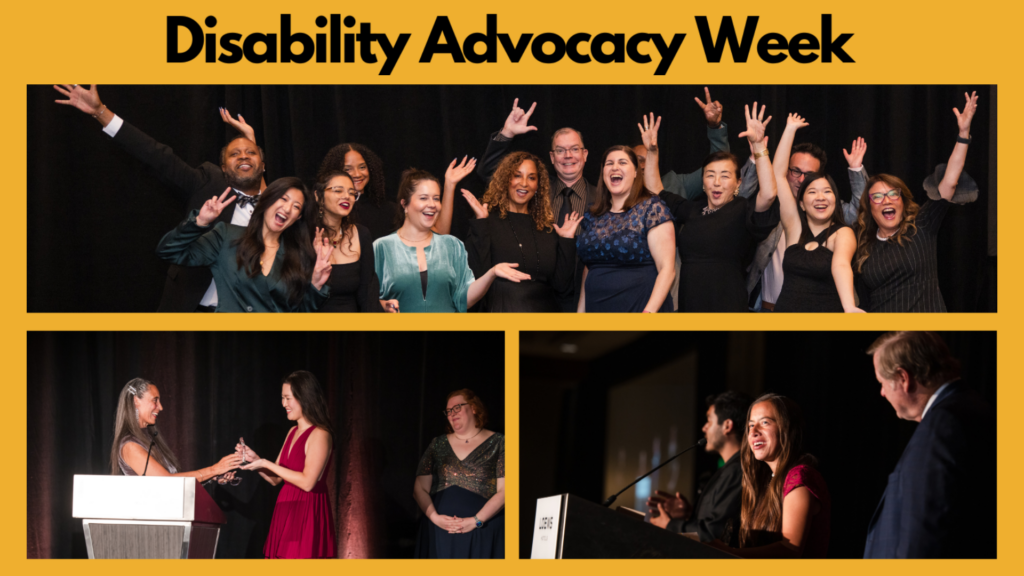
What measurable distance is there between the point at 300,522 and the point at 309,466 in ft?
0.77

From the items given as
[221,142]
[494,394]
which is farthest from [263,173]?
[494,394]

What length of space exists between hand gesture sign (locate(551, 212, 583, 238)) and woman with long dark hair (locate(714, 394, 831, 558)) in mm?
1082

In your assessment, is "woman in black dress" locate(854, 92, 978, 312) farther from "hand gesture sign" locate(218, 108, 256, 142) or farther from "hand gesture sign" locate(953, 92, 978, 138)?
"hand gesture sign" locate(218, 108, 256, 142)

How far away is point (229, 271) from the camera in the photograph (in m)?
4.50

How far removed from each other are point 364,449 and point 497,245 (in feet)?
3.47

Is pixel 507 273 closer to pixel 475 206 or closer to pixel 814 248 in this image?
pixel 475 206

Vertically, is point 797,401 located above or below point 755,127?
below

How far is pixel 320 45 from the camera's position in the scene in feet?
15.1

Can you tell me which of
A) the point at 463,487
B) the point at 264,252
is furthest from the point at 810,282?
the point at 264,252

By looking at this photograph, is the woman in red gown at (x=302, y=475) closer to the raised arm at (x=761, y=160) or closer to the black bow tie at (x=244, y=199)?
the black bow tie at (x=244, y=199)

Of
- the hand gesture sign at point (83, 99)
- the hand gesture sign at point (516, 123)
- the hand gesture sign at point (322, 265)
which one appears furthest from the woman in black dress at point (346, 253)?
the hand gesture sign at point (83, 99)

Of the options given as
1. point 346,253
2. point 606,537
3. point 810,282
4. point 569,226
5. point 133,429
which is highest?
point 569,226

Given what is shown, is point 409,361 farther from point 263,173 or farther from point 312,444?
point 263,173

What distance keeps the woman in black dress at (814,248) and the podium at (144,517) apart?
2617mm
